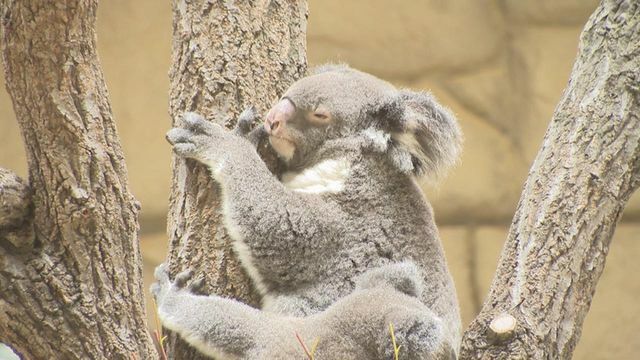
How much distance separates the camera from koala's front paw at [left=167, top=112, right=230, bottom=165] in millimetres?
3127

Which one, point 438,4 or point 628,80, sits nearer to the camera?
point 628,80

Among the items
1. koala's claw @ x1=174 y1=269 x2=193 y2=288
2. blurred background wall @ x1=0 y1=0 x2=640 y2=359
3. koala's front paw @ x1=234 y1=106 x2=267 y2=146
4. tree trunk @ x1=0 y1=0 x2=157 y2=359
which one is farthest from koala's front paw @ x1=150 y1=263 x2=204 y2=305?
blurred background wall @ x1=0 y1=0 x2=640 y2=359

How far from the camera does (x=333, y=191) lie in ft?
11.0

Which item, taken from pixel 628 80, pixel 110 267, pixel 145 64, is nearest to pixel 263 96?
pixel 110 267

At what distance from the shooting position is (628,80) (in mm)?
3170

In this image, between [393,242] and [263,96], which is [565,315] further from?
[263,96]

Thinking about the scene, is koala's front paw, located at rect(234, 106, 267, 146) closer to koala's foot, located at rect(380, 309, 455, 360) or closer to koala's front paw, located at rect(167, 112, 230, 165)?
koala's front paw, located at rect(167, 112, 230, 165)

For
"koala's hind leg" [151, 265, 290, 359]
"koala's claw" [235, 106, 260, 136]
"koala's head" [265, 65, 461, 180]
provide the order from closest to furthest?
"koala's hind leg" [151, 265, 290, 359] → "koala's claw" [235, 106, 260, 136] → "koala's head" [265, 65, 461, 180]

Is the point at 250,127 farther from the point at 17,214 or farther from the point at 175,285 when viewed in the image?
the point at 17,214

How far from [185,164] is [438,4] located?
442 centimetres

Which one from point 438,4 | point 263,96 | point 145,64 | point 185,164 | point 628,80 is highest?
point 438,4

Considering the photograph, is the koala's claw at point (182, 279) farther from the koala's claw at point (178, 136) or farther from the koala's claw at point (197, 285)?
the koala's claw at point (178, 136)

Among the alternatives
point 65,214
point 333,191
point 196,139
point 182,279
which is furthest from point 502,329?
point 65,214

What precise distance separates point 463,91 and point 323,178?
400 centimetres
